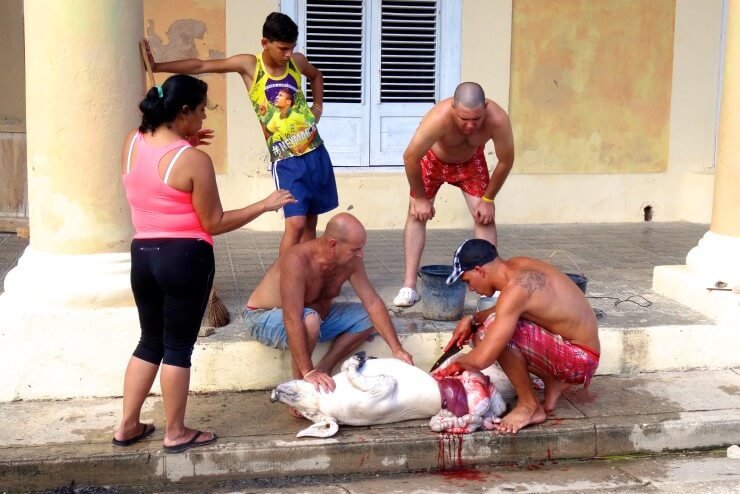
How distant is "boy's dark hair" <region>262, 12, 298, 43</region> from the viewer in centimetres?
588

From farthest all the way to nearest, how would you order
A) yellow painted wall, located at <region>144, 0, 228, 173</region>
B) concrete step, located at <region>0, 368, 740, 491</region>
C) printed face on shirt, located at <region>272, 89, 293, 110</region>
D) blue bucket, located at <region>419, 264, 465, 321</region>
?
yellow painted wall, located at <region>144, 0, 228, 173</region>, printed face on shirt, located at <region>272, 89, 293, 110</region>, blue bucket, located at <region>419, 264, 465, 321</region>, concrete step, located at <region>0, 368, 740, 491</region>

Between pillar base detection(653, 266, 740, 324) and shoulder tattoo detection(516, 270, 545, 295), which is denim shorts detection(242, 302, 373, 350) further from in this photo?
pillar base detection(653, 266, 740, 324)

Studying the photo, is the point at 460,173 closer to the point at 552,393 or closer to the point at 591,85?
the point at 552,393

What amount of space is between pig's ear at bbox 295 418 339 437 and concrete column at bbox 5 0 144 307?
1318mm

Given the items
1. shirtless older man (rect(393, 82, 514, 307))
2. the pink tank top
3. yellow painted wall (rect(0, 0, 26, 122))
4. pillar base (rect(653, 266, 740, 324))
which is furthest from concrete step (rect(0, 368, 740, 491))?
yellow painted wall (rect(0, 0, 26, 122))

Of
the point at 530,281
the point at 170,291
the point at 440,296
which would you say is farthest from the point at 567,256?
the point at 170,291

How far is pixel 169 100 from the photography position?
14.6 feet

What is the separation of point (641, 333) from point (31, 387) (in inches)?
135

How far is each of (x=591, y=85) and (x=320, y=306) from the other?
17.7 feet

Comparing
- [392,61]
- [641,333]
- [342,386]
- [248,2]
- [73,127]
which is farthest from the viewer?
[392,61]

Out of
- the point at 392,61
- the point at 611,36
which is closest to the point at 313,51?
the point at 392,61

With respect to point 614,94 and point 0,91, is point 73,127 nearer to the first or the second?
point 0,91

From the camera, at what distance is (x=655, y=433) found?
5.22 metres

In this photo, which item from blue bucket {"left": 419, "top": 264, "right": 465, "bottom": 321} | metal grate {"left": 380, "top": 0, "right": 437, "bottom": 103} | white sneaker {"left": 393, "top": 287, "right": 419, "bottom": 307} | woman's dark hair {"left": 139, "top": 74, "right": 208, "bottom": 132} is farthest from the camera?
metal grate {"left": 380, "top": 0, "right": 437, "bottom": 103}
